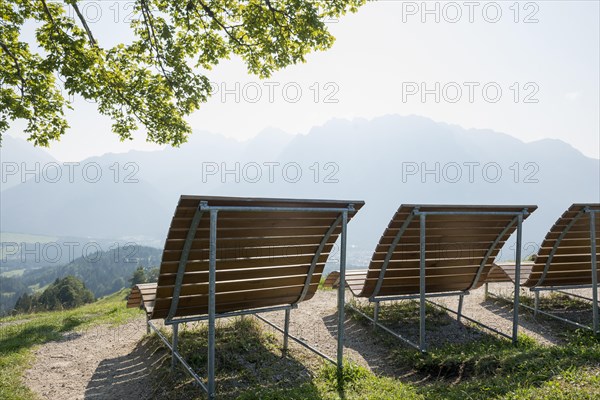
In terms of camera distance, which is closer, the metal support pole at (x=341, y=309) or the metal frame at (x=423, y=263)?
the metal support pole at (x=341, y=309)

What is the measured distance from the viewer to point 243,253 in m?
4.41

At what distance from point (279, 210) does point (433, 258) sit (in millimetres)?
2821

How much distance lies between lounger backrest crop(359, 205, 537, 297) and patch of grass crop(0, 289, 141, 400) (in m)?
4.40

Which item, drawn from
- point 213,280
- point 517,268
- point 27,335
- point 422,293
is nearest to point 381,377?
point 422,293

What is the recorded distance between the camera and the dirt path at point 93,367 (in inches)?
183

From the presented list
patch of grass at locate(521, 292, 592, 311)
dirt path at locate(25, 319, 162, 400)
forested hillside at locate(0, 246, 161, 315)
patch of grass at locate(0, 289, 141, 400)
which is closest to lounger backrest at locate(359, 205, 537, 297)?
patch of grass at locate(521, 292, 592, 311)

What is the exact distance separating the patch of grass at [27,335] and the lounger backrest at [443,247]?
4.40m

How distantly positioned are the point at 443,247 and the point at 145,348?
445 cm

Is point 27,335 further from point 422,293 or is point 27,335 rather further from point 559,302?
point 559,302

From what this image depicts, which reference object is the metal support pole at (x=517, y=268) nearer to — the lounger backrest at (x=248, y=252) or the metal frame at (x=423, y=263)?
the metal frame at (x=423, y=263)

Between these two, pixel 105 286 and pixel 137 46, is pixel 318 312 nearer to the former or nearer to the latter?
pixel 137 46

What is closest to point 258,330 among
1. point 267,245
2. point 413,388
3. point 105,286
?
point 267,245

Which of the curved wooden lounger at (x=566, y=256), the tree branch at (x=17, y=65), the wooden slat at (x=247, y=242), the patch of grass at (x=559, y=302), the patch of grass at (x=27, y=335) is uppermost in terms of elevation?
the tree branch at (x=17, y=65)

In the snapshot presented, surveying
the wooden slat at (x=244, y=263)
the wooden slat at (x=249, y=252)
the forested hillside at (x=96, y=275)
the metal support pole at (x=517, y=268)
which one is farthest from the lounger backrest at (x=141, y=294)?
the forested hillside at (x=96, y=275)
